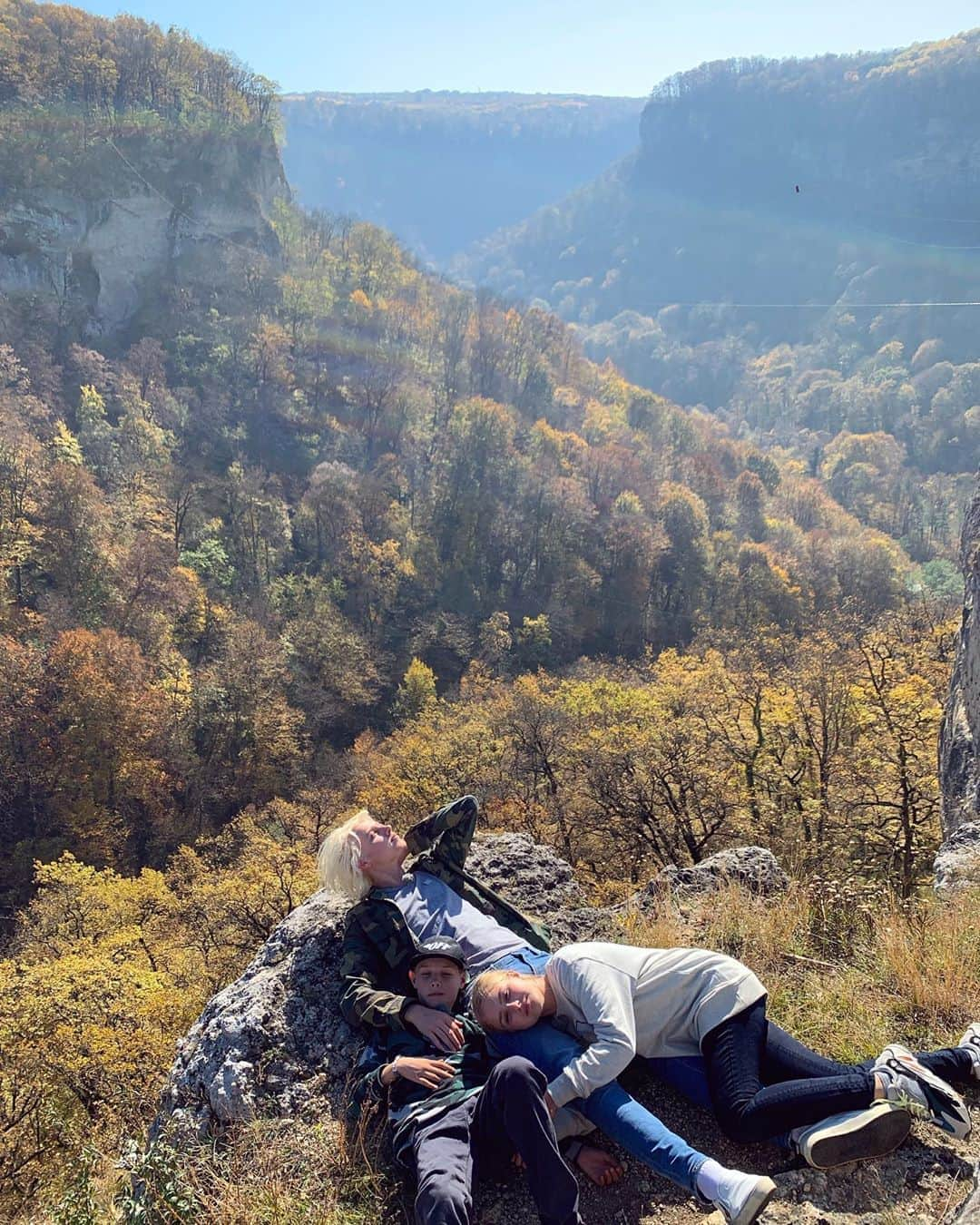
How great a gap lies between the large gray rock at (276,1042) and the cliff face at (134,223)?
82.8 metres

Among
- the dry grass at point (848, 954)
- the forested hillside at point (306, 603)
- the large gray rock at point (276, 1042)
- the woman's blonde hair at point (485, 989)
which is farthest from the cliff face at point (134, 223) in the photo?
the woman's blonde hair at point (485, 989)

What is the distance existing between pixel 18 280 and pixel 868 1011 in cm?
8759

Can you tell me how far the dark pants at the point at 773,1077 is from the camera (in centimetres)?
344

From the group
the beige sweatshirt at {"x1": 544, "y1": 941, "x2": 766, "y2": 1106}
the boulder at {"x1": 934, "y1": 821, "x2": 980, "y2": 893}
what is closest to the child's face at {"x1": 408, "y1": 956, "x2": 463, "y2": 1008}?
the beige sweatshirt at {"x1": 544, "y1": 941, "x2": 766, "y2": 1106}

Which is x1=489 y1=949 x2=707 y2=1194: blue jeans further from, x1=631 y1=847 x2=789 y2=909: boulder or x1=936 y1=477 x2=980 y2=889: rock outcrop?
x1=936 y1=477 x2=980 y2=889: rock outcrop

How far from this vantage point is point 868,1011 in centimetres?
444

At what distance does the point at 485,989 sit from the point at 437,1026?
38 cm

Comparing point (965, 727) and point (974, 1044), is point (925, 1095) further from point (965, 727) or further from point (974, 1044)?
point (965, 727)

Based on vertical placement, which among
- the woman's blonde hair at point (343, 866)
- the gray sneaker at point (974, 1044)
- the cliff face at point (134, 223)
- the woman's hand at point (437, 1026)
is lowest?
the woman's hand at point (437, 1026)

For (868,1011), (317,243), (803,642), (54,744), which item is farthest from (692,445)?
(868,1011)

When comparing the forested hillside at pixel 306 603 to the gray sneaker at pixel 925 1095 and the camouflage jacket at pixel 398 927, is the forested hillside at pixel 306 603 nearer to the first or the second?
the camouflage jacket at pixel 398 927

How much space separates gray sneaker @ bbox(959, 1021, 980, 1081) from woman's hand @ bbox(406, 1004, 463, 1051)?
8.42ft

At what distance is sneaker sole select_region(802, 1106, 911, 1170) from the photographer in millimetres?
3309

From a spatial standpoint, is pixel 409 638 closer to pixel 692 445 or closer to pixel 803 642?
pixel 803 642
